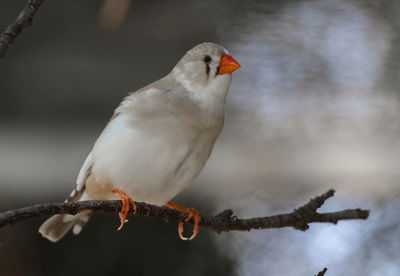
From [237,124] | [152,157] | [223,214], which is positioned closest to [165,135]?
[152,157]

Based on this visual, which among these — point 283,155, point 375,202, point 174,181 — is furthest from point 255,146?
point 174,181

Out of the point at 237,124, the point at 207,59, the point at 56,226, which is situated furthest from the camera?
the point at 237,124

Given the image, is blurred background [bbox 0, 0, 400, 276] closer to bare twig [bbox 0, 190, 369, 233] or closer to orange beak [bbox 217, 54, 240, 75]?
orange beak [bbox 217, 54, 240, 75]

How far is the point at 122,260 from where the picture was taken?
4.01ft

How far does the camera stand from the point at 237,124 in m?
1.23

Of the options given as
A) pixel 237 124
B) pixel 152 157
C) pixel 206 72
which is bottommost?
pixel 237 124

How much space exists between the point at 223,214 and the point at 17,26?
1.14ft

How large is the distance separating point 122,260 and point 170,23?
582 mm

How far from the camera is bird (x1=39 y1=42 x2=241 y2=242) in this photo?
0.71 metres

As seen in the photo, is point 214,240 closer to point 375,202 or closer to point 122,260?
point 122,260

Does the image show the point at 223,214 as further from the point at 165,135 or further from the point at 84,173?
the point at 84,173

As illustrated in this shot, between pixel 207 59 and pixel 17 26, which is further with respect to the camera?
pixel 207 59

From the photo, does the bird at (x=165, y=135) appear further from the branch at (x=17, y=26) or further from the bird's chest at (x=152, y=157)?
the branch at (x=17, y=26)

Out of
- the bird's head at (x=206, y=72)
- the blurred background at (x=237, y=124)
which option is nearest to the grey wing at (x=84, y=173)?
the bird's head at (x=206, y=72)
